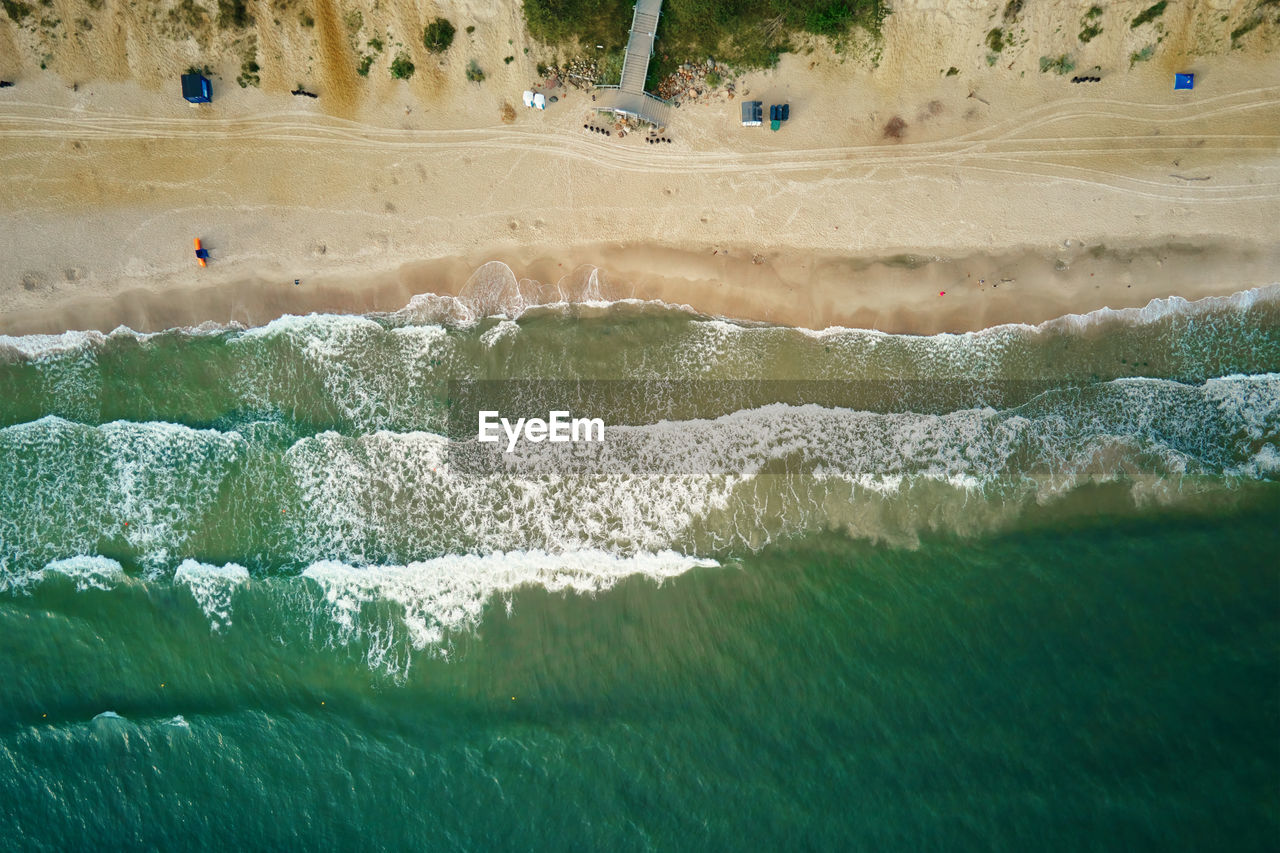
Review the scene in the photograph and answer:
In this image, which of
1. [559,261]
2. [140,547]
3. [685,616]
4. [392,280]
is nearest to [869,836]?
[685,616]

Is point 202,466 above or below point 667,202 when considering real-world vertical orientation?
below

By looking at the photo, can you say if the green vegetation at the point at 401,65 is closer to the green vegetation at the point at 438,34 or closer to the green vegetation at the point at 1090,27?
the green vegetation at the point at 438,34

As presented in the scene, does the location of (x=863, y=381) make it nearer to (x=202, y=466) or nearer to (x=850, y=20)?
(x=850, y=20)

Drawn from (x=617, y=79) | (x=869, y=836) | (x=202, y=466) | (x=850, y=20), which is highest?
(x=850, y=20)

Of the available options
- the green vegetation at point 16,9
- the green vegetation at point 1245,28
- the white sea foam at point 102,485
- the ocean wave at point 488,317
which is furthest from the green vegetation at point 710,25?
the white sea foam at point 102,485

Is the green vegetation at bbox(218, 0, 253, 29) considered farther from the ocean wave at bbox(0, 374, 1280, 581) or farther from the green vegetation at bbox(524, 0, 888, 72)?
the ocean wave at bbox(0, 374, 1280, 581)

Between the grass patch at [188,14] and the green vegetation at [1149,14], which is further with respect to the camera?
the grass patch at [188,14]
